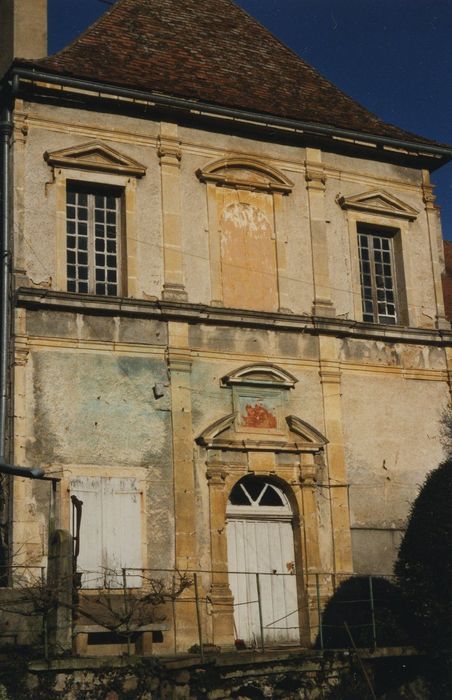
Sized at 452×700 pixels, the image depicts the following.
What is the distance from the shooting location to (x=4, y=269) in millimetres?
16844

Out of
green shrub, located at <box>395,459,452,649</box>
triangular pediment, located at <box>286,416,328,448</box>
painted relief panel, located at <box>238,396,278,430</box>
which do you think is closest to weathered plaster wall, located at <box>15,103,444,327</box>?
painted relief panel, located at <box>238,396,278,430</box>

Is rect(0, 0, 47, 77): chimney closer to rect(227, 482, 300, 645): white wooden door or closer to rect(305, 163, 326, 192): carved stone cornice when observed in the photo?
rect(305, 163, 326, 192): carved stone cornice

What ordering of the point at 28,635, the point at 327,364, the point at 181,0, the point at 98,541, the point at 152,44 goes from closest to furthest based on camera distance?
the point at 28,635 → the point at 98,541 → the point at 327,364 → the point at 152,44 → the point at 181,0

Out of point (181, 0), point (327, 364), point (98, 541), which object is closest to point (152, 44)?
point (181, 0)

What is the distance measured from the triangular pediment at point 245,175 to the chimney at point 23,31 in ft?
11.3

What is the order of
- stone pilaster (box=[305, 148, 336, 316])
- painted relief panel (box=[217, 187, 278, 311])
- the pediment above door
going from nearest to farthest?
the pediment above door, painted relief panel (box=[217, 187, 278, 311]), stone pilaster (box=[305, 148, 336, 316])

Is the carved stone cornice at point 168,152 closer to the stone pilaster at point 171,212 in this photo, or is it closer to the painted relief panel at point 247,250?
the stone pilaster at point 171,212

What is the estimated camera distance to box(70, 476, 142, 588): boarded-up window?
15977 mm

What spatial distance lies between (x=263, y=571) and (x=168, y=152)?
6.86 m

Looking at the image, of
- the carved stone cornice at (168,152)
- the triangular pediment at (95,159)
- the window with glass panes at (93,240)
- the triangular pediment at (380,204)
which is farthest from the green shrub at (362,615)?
the triangular pediment at (95,159)

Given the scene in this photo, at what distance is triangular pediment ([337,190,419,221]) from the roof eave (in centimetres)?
87

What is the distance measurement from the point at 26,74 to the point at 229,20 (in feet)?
20.1

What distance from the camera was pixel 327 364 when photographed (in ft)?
60.8

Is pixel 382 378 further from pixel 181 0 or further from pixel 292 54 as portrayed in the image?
pixel 181 0
